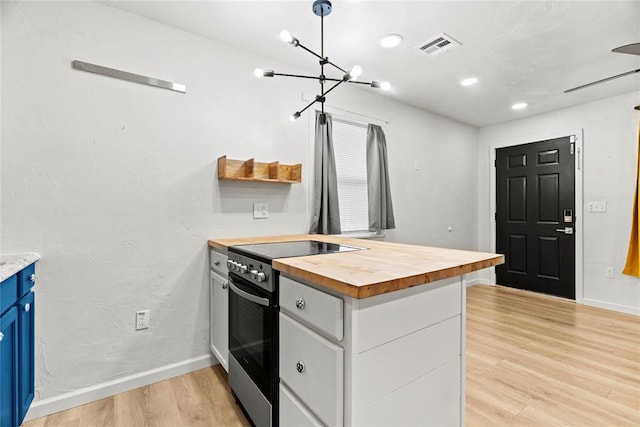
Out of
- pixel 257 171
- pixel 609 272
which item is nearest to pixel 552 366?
pixel 609 272

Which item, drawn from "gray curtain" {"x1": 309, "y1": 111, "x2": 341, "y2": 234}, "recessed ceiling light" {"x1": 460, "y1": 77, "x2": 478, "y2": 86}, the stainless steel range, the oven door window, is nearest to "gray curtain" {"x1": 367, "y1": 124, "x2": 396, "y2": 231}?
"gray curtain" {"x1": 309, "y1": 111, "x2": 341, "y2": 234}

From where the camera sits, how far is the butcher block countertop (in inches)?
40.0

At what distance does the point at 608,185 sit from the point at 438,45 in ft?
9.93

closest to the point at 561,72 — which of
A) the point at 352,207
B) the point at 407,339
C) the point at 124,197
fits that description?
the point at 352,207

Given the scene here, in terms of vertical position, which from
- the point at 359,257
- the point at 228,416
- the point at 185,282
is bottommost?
the point at 228,416

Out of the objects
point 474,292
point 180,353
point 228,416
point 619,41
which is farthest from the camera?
point 474,292

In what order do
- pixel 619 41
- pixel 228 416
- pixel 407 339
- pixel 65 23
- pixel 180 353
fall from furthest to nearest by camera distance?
pixel 619 41 < pixel 180 353 < pixel 65 23 < pixel 228 416 < pixel 407 339

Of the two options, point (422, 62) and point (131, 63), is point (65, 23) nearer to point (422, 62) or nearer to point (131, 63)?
point (131, 63)

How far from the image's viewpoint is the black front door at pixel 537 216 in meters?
4.10

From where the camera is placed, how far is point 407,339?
119 centimetres

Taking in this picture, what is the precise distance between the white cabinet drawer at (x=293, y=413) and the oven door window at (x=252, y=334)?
0.35 ft

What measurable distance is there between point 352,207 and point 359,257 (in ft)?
6.50

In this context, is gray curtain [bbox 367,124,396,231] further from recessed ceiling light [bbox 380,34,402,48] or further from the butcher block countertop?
the butcher block countertop

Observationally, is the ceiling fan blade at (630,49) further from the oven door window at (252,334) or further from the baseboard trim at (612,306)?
the baseboard trim at (612,306)
